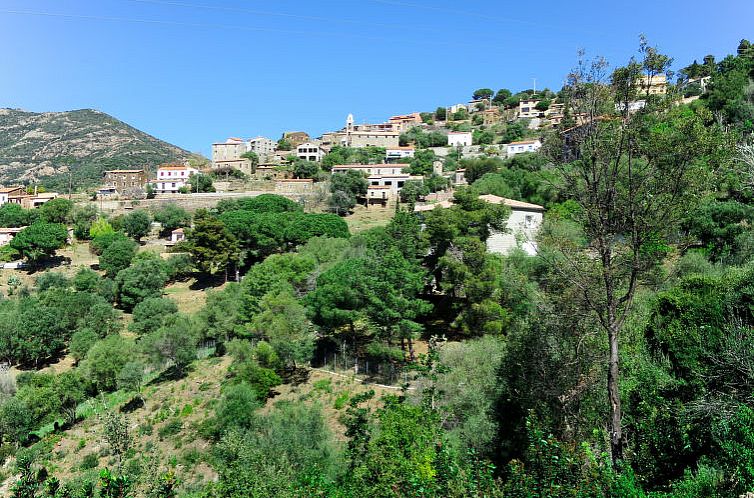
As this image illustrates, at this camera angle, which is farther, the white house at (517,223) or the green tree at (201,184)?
the green tree at (201,184)

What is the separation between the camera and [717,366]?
33.4ft

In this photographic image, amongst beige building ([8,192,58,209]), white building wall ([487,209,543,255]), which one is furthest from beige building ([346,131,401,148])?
white building wall ([487,209,543,255])

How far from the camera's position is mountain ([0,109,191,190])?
119 metres

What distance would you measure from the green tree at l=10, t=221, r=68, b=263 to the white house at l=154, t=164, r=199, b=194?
2270 cm

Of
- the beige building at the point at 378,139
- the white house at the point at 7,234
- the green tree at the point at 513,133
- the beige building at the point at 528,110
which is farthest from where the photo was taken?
the beige building at the point at 528,110

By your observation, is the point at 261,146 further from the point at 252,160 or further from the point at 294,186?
the point at 294,186

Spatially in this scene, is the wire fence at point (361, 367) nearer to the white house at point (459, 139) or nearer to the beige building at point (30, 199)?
the beige building at point (30, 199)

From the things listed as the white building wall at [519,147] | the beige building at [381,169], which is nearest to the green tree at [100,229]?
the beige building at [381,169]

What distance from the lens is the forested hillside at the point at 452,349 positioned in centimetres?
808

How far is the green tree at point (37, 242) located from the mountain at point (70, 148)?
5317 centimetres

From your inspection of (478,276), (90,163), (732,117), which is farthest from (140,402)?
(90,163)

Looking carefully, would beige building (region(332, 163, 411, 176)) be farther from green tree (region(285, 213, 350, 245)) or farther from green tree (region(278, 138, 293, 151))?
green tree (region(278, 138, 293, 151))

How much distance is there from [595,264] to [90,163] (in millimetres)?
143790

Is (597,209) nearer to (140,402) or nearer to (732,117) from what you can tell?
(140,402)
